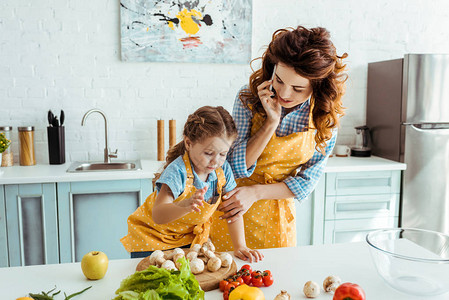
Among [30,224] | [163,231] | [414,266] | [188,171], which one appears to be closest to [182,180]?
[188,171]

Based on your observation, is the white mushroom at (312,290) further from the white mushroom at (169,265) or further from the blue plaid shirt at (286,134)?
the blue plaid shirt at (286,134)

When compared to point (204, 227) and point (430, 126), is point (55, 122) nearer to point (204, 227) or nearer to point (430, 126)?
point (204, 227)

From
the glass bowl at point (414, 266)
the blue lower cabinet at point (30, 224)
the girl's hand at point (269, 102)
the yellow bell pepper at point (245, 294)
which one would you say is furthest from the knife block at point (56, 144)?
the glass bowl at point (414, 266)

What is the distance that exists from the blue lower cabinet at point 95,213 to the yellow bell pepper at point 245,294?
1808 millimetres

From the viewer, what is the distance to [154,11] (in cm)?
324

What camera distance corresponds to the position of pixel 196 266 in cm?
125

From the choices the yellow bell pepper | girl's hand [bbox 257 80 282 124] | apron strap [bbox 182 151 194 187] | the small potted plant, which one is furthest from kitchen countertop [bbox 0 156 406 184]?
the yellow bell pepper

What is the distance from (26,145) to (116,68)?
0.88 meters

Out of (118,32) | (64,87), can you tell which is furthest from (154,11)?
(64,87)

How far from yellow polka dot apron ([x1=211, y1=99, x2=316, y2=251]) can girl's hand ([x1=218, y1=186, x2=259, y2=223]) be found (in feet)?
0.44

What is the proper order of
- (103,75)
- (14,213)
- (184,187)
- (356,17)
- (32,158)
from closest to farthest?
(184,187), (14,213), (32,158), (103,75), (356,17)

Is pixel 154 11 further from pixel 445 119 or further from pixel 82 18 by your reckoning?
pixel 445 119

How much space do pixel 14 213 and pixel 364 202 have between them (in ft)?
8.24

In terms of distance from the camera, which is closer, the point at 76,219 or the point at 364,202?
the point at 76,219
